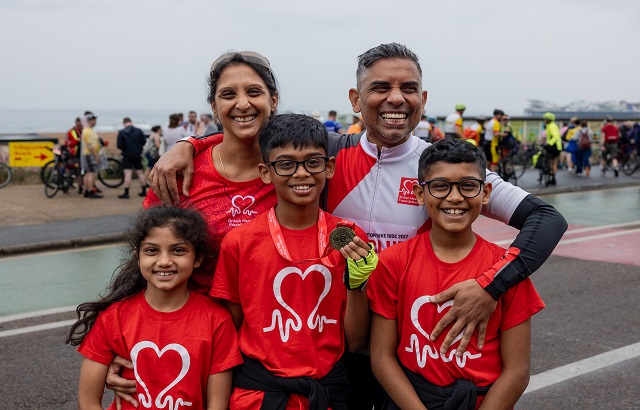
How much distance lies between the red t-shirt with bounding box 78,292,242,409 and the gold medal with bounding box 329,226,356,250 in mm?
579

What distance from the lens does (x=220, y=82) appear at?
9.46 feet

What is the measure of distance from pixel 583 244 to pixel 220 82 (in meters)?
9.16

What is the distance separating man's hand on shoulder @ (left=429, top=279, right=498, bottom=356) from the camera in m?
2.46

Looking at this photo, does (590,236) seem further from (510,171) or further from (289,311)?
(289,311)

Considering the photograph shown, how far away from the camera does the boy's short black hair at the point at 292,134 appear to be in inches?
103

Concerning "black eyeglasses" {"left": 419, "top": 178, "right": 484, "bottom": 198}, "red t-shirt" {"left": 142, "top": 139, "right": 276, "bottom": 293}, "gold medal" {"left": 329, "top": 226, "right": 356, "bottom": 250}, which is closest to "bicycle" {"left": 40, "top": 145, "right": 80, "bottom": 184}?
"red t-shirt" {"left": 142, "top": 139, "right": 276, "bottom": 293}

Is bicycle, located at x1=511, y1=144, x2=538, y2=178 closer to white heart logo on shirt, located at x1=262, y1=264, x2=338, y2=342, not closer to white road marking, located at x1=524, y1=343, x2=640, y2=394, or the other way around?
white road marking, located at x1=524, y1=343, x2=640, y2=394

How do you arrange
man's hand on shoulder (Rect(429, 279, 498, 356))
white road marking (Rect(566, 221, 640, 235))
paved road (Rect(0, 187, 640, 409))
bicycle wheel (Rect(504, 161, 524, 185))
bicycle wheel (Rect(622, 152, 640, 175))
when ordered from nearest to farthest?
1. man's hand on shoulder (Rect(429, 279, 498, 356))
2. paved road (Rect(0, 187, 640, 409))
3. white road marking (Rect(566, 221, 640, 235))
4. bicycle wheel (Rect(504, 161, 524, 185))
5. bicycle wheel (Rect(622, 152, 640, 175))

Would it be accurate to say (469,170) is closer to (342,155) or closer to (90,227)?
(342,155)

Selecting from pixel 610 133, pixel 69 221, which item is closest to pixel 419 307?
pixel 69 221

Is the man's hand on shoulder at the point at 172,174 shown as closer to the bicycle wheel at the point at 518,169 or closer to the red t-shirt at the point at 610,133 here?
the bicycle wheel at the point at 518,169

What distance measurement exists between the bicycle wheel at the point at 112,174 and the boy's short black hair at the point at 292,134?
52.4ft

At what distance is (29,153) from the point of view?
1814 cm

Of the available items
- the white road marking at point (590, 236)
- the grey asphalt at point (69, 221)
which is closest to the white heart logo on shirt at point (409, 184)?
the grey asphalt at point (69, 221)
